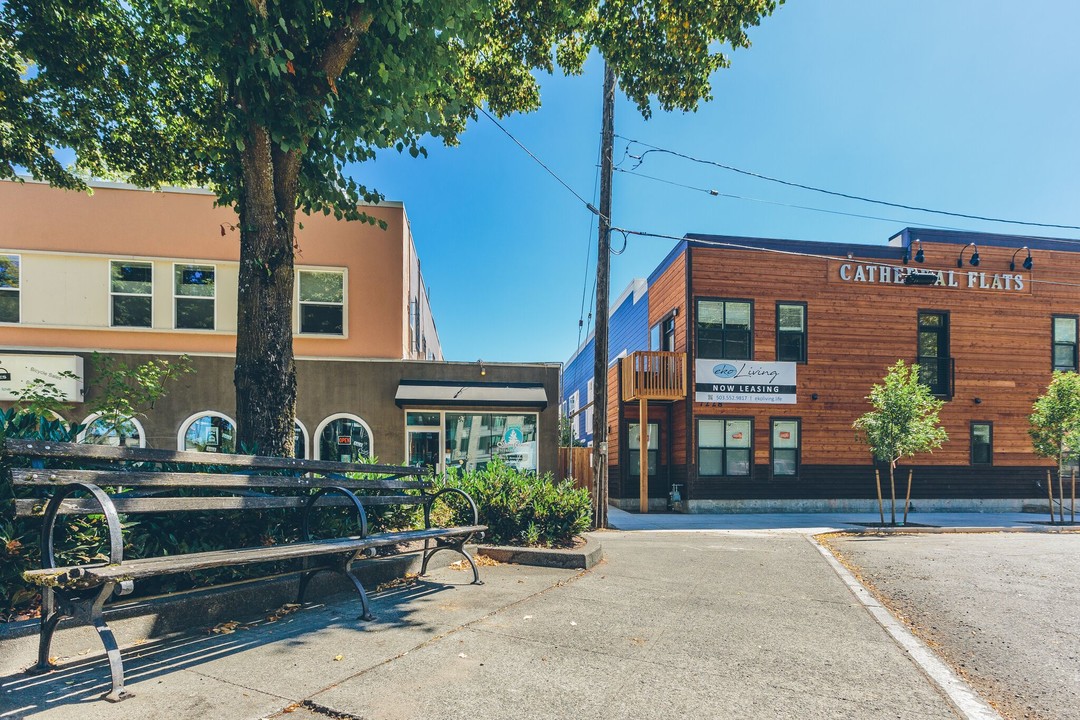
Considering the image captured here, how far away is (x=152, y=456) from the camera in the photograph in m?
3.86

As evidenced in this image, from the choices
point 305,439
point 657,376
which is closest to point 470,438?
point 305,439

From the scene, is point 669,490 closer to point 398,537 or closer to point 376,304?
point 376,304

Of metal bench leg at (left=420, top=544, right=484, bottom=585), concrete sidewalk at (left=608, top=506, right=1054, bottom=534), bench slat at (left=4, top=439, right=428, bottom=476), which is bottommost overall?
concrete sidewalk at (left=608, top=506, right=1054, bottom=534)

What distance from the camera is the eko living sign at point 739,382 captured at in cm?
1834

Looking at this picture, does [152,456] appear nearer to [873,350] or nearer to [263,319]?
[263,319]

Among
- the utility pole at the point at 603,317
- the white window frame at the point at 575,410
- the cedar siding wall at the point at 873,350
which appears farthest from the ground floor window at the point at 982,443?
the white window frame at the point at 575,410

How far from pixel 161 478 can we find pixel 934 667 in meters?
4.92

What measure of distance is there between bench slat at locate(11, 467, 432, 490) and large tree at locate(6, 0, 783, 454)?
1.19 m

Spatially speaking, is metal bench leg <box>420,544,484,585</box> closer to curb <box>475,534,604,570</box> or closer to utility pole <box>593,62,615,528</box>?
curb <box>475,534,604,570</box>

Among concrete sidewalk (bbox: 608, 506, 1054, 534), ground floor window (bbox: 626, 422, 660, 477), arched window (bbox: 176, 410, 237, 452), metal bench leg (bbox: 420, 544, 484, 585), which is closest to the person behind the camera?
metal bench leg (bbox: 420, 544, 484, 585)

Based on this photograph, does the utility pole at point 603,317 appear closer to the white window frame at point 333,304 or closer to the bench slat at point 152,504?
the white window frame at point 333,304

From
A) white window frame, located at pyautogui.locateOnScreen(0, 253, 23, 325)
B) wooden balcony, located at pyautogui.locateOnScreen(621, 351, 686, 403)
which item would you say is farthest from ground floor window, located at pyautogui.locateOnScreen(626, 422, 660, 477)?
white window frame, located at pyautogui.locateOnScreen(0, 253, 23, 325)

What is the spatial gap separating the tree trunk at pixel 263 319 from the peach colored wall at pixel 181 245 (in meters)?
8.25

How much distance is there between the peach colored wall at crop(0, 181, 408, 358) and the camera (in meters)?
13.8
